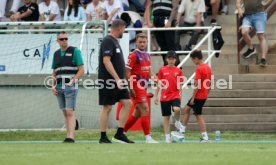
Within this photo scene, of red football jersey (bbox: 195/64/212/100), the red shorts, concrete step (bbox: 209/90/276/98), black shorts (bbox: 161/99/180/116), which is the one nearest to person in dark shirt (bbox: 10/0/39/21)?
concrete step (bbox: 209/90/276/98)

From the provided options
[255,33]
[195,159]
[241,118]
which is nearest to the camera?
[195,159]

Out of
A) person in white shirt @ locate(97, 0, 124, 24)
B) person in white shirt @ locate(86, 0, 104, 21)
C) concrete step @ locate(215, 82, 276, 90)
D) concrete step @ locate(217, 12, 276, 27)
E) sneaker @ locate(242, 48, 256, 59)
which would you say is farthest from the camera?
concrete step @ locate(217, 12, 276, 27)

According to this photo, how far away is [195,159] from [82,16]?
538 inches

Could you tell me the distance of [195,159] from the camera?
13.6 meters

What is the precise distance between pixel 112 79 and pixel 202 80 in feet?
9.52

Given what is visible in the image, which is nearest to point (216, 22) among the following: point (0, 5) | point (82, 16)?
point (82, 16)

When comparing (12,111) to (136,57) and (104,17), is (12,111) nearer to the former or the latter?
(104,17)

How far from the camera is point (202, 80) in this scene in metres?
20.6

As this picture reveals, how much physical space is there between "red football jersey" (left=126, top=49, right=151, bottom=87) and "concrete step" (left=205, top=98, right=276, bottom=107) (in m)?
5.20

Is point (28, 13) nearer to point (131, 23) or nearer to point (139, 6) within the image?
point (131, 23)

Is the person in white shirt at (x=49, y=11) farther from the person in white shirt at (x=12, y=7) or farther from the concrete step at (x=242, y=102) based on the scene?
the concrete step at (x=242, y=102)

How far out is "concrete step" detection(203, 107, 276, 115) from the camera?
24.1 m

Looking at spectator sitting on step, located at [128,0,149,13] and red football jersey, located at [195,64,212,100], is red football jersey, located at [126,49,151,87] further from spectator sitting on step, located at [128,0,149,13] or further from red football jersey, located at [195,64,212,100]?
spectator sitting on step, located at [128,0,149,13]

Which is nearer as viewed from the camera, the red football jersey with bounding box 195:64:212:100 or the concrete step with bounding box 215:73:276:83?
the red football jersey with bounding box 195:64:212:100
